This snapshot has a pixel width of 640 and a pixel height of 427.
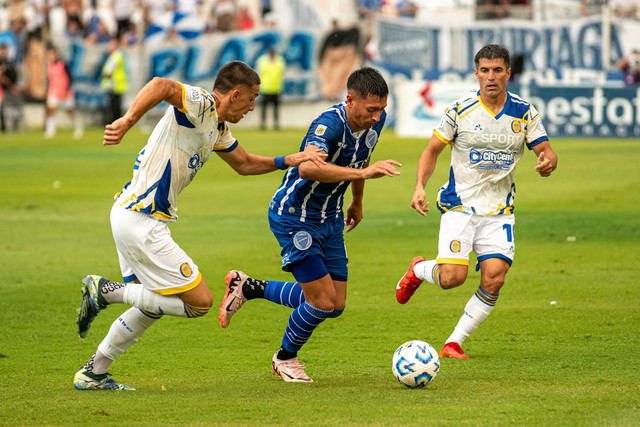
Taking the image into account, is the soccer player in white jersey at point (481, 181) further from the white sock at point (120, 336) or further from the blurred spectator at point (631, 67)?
the blurred spectator at point (631, 67)

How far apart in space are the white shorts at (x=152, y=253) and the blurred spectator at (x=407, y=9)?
3184cm

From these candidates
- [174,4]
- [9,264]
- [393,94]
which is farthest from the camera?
[174,4]

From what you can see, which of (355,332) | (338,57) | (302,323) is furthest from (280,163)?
(338,57)

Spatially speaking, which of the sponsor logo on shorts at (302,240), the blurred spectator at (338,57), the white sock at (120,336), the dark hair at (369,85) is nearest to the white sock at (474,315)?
the sponsor logo on shorts at (302,240)

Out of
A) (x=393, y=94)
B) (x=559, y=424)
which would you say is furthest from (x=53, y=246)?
(x=393, y=94)

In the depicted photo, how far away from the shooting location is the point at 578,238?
13.6 metres

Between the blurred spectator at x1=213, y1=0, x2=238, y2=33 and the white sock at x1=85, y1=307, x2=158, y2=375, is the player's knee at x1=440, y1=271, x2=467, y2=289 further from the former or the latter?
the blurred spectator at x1=213, y1=0, x2=238, y2=33

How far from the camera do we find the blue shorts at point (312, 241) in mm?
6895

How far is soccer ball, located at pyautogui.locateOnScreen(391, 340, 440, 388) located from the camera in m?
6.49

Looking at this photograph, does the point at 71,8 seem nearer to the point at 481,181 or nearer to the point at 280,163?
the point at 481,181

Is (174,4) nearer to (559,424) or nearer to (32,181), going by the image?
(32,181)

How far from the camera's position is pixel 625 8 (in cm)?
3419

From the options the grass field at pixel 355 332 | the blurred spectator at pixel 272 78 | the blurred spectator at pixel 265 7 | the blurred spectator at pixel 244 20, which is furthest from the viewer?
the blurred spectator at pixel 265 7

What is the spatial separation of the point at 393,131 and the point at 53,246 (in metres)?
21.4
